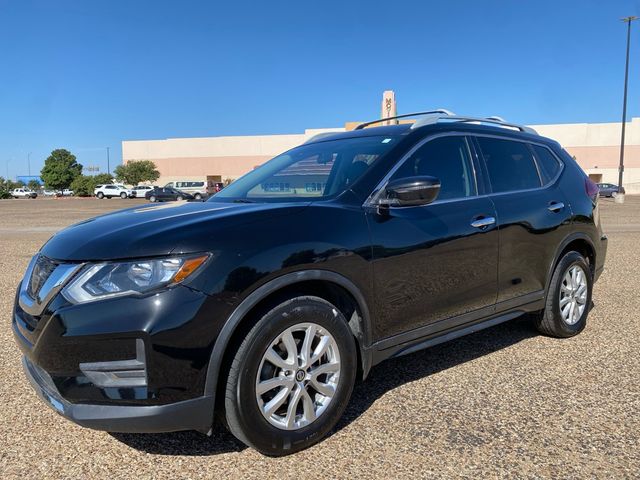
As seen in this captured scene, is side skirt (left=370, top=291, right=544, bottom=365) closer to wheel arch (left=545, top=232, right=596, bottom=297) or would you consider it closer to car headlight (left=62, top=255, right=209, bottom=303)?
wheel arch (left=545, top=232, right=596, bottom=297)

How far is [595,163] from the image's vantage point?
69.1 m

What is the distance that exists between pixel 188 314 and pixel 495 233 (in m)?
2.25

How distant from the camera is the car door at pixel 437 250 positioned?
297 cm

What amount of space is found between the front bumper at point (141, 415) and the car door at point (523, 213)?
2289 millimetres

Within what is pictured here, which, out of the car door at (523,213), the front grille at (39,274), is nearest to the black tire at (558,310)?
the car door at (523,213)

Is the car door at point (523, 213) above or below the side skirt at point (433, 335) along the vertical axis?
above

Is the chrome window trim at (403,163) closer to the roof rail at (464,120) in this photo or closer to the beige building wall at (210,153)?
the roof rail at (464,120)

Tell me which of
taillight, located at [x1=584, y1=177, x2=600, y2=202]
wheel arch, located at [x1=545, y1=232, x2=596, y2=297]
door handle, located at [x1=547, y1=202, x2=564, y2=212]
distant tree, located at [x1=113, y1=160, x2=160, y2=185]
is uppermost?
distant tree, located at [x1=113, y1=160, x2=160, y2=185]

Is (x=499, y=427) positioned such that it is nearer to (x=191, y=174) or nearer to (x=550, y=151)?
(x=550, y=151)

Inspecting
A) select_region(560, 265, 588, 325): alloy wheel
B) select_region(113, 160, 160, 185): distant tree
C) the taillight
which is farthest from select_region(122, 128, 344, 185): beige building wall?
select_region(560, 265, 588, 325): alloy wheel

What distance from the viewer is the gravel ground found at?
2.52m

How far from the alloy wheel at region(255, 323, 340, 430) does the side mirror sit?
86 cm

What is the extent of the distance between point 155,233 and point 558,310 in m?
3.38

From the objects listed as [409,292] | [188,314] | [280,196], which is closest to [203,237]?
[188,314]
